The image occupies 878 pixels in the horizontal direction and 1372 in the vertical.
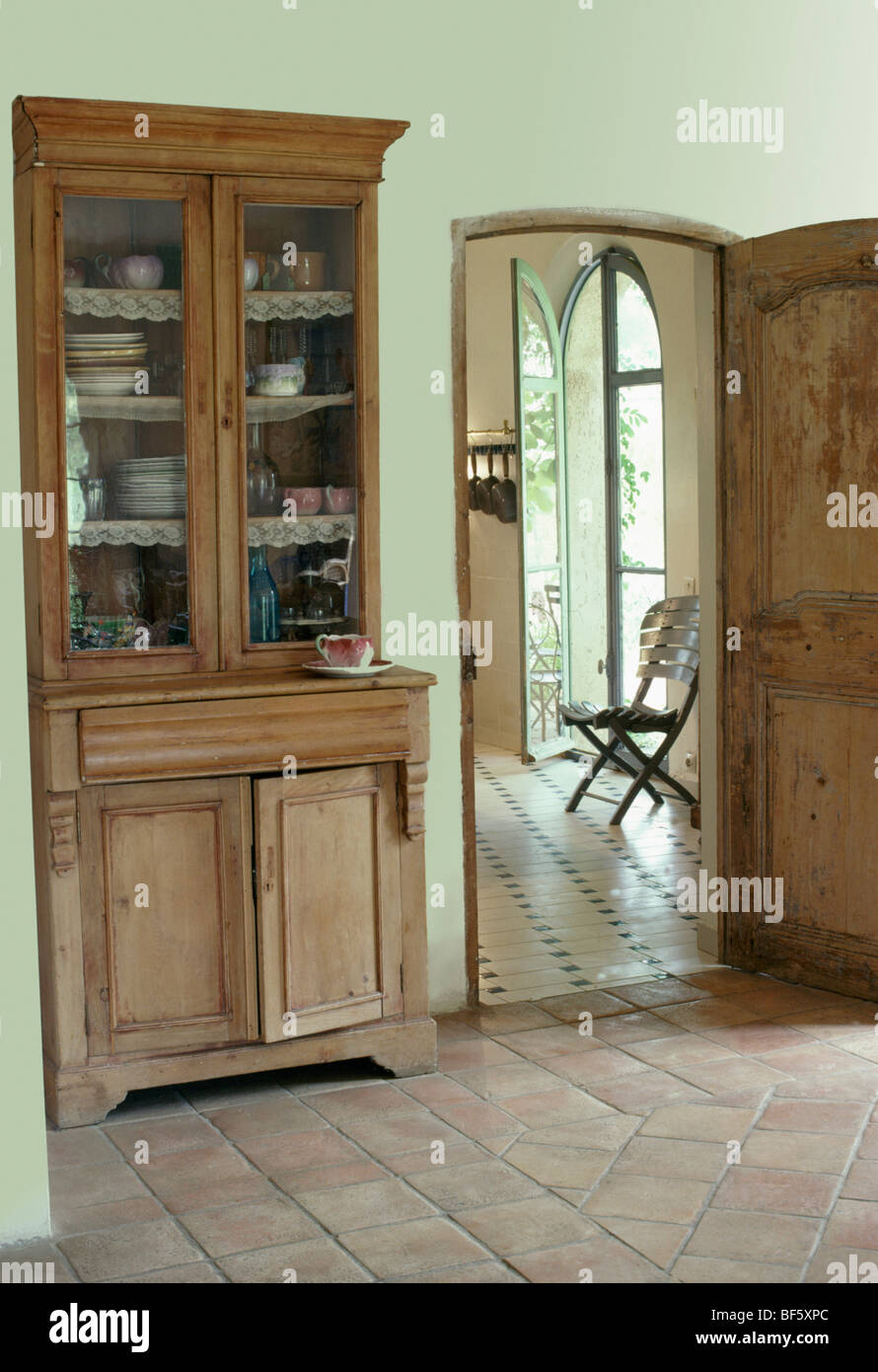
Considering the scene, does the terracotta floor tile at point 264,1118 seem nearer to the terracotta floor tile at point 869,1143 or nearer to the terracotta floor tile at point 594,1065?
the terracotta floor tile at point 594,1065

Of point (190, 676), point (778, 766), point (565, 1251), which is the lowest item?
point (565, 1251)

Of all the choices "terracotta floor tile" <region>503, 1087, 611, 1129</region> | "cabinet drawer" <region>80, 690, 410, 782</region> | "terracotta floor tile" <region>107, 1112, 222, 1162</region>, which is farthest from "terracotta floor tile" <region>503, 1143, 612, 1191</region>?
"cabinet drawer" <region>80, 690, 410, 782</region>

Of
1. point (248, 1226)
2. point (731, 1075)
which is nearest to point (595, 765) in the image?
point (731, 1075)

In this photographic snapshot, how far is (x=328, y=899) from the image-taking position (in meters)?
4.23

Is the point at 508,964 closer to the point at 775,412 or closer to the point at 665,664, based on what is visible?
the point at 775,412

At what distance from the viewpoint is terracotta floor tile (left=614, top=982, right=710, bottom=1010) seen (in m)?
4.94

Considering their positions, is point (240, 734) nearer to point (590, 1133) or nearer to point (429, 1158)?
point (429, 1158)

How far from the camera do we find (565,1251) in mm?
3240

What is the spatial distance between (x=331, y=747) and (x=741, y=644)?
67.0 inches

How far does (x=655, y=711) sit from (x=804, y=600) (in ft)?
10.1

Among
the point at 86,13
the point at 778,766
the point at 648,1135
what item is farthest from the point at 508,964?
the point at 86,13

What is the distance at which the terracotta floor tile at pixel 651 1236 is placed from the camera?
3.22 m

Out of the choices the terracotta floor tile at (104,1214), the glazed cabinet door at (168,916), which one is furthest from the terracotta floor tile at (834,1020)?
the terracotta floor tile at (104,1214)

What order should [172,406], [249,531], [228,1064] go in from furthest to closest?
1. [249,531]
2. [172,406]
3. [228,1064]
